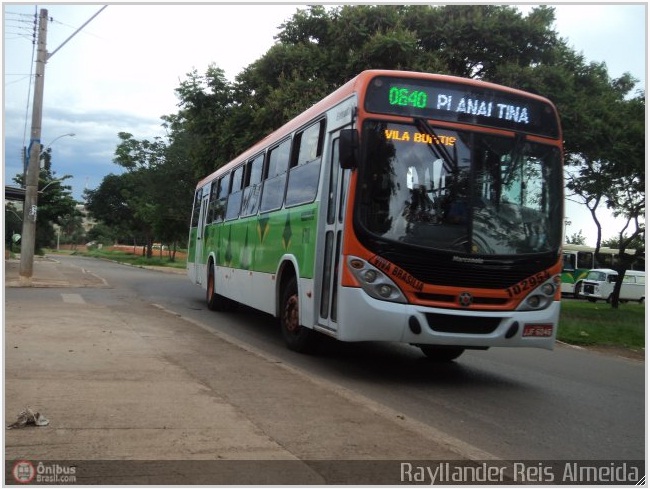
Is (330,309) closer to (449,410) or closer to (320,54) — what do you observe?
(449,410)

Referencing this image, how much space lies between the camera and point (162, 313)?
46.2 feet

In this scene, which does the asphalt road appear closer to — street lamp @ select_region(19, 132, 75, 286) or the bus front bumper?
the bus front bumper

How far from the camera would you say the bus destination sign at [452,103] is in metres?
7.62

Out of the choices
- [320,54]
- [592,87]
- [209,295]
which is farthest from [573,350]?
[320,54]

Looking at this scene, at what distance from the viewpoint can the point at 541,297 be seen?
7.70m

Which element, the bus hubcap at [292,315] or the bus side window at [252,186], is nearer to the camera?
the bus hubcap at [292,315]

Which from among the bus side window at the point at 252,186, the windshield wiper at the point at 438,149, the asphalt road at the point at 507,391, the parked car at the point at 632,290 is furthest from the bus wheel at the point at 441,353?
the parked car at the point at 632,290

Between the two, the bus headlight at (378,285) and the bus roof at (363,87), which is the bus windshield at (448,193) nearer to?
the bus headlight at (378,285)

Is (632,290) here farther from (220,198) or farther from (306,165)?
(306,165)

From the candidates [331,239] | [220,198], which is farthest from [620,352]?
[220,198]

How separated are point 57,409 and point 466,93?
5382mm

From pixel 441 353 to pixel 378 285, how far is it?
2819 millimetres

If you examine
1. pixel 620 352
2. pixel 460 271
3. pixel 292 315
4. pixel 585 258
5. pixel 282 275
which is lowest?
pixel 620 352

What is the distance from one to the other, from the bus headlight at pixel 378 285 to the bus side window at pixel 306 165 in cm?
173
